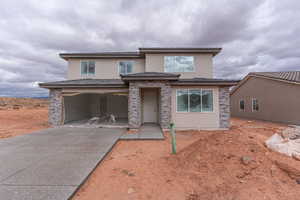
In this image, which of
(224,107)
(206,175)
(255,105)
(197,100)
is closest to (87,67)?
(197,100)

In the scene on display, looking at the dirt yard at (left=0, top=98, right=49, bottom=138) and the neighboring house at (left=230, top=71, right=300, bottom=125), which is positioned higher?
the neighboring house at (left=230, top=71, right=300, bottom=125)

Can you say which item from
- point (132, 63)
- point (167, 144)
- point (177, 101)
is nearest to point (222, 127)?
point (177, 101)

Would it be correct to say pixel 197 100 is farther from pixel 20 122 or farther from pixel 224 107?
pixel 20 122

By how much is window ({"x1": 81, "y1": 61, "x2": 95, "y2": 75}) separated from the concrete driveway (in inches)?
314

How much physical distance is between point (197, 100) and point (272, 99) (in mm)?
9463

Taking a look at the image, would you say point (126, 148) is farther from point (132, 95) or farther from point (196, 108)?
point (196, 108)

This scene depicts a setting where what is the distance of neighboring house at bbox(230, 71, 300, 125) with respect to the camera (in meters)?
11.2

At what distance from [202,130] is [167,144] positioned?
13.0 ft

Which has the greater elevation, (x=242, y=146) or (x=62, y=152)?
(x=242, y=146)

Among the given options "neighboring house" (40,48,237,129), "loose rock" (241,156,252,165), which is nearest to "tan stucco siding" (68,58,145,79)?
"neighboring house" (40,48,237,129)

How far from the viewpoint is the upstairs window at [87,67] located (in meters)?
12.4

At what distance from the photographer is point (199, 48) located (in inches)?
432


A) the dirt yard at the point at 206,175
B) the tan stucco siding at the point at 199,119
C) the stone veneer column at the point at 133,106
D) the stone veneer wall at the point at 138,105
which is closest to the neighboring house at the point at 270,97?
the tan stucco siding at the point at 199,119

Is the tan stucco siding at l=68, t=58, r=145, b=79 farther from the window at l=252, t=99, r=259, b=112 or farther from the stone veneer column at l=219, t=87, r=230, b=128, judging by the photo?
the window at l=252, t=99, r=259, b=112
